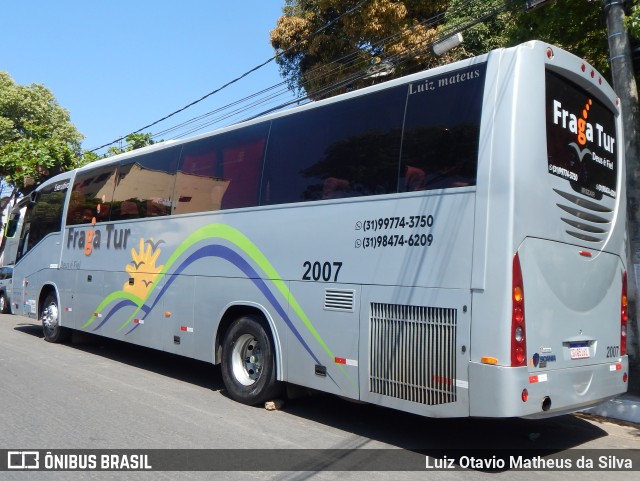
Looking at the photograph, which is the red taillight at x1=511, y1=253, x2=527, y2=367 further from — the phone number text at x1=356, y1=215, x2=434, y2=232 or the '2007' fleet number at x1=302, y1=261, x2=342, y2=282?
the '2007' fleet number at x1=302, y1=261, x2=342, y2=282

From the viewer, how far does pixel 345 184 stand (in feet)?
22.2

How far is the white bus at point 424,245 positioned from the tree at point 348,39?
7.36 m

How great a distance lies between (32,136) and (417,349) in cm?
2427

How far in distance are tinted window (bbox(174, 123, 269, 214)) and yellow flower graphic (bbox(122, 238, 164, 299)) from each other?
0.91 metres

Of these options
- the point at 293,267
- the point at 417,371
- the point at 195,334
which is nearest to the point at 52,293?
the point at 195,334

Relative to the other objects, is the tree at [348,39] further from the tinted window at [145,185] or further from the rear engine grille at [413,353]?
the rear engine grille at [413,353]

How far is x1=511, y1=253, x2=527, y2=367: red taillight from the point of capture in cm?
516

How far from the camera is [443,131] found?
19.2 feet

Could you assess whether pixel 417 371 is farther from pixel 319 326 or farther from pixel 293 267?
pixel 293 267

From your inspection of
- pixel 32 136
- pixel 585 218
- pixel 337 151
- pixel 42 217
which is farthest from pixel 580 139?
pixel 32 136

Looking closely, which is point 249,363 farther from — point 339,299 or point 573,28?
point 573,28

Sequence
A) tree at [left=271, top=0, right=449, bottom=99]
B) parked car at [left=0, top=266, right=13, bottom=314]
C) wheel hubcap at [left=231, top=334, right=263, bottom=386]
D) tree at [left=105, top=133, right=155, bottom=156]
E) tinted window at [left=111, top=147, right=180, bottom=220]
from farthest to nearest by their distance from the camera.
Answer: tree at [left=105, top=133, right=155, bottom=156] < parked car at [left=0, top=266, right=13, bottom=314] < tree at [left=271, top=0, right=449, bottom=99] < tinted window at [left=111, top=147, right=180, bottom=220] < wheel hubcap at [left=231, top=334, right=263, bottom=386]

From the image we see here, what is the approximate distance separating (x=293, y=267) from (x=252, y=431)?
6.28ft

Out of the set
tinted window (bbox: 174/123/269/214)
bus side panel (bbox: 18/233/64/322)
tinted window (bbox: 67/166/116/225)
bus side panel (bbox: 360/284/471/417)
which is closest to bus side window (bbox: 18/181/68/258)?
bus side panel (bbox: 18/233/64/322)
